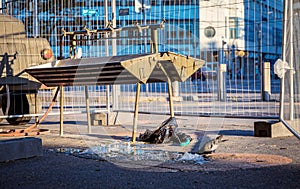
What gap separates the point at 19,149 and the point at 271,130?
161 inches

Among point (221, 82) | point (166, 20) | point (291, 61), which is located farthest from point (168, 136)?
point (221, 82)

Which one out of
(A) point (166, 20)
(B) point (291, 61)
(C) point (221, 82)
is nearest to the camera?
(B) point (291, 61)

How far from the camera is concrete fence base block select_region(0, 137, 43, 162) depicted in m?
6.32

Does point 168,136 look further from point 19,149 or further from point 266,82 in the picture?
point 266,82

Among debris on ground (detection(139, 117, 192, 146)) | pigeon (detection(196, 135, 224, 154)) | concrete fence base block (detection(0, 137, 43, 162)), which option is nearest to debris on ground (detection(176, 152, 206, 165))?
pigeon (detection(196, 135, 224, 154))

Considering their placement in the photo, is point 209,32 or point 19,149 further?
point 209,32

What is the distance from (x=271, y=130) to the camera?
8484 mm

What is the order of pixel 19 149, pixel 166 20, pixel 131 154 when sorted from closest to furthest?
1. pixel 19 149
2. pixel 131 154
3. pixel 166 20

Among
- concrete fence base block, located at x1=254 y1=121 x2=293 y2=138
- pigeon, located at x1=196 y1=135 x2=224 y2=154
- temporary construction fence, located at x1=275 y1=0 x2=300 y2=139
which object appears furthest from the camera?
temporary construction fence, located at x1=275 y1=0 x2=300 y2=139

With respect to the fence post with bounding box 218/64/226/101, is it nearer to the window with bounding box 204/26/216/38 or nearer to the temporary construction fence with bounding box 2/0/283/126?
the temporary construction fence with bounding box 2/0/283/126

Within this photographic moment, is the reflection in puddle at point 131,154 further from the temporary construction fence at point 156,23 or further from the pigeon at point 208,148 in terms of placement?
the temporary construction fence at point 156,23

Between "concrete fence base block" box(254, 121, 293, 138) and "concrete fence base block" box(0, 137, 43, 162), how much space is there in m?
3.72

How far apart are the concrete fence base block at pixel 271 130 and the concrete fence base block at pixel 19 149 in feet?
12.2

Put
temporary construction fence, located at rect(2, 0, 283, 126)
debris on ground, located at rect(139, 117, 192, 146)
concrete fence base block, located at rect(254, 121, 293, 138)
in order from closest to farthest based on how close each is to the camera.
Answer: debris on ground, located at rect(139, 117, 192, 146) → concrete fence base block, located at rect(254, 121, 293, 138) → temporary construction fence, located at rect(2, 0, 283, 126)
